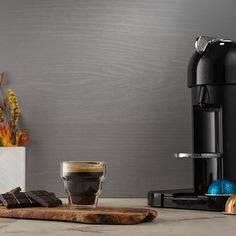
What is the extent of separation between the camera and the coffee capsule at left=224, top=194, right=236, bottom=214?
124 cm

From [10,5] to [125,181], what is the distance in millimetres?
585

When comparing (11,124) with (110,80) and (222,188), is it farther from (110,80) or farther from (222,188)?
(222,188)

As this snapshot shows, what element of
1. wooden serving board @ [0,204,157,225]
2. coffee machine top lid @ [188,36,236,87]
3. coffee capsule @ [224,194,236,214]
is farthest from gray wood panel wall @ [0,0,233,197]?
wooden serving board @ [0,204,157,225]

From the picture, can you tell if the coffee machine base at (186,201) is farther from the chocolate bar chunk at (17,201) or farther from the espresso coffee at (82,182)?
the chocolate bar chunk at (17,201)

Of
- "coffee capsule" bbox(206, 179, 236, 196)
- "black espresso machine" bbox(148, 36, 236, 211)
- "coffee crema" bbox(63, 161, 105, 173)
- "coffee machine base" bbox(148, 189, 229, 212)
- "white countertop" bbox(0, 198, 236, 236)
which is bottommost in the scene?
"white countertop" bbox(0, 198, 236, 236)

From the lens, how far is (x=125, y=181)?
5.65ft

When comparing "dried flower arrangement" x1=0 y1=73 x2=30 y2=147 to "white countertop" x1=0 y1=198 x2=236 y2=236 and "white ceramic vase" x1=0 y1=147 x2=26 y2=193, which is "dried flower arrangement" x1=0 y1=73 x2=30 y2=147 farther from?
"white countertop" x1=0 y1=198 x2=236 y2=236

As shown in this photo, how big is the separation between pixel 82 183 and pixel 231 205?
0.98 feet

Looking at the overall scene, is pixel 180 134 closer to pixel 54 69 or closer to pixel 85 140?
pixel 85 140

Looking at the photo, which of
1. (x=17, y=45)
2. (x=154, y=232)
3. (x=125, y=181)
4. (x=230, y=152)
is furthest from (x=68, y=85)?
(x=154, y=232)

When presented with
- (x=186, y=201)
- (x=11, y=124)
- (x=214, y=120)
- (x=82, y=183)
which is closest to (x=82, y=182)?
(x=82, y=183)

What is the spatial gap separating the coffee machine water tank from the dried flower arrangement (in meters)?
0.51

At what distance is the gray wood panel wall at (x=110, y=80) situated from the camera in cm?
172

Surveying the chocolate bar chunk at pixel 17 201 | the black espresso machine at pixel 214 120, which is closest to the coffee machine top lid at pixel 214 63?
the black espresso machine at pixel 214 120
